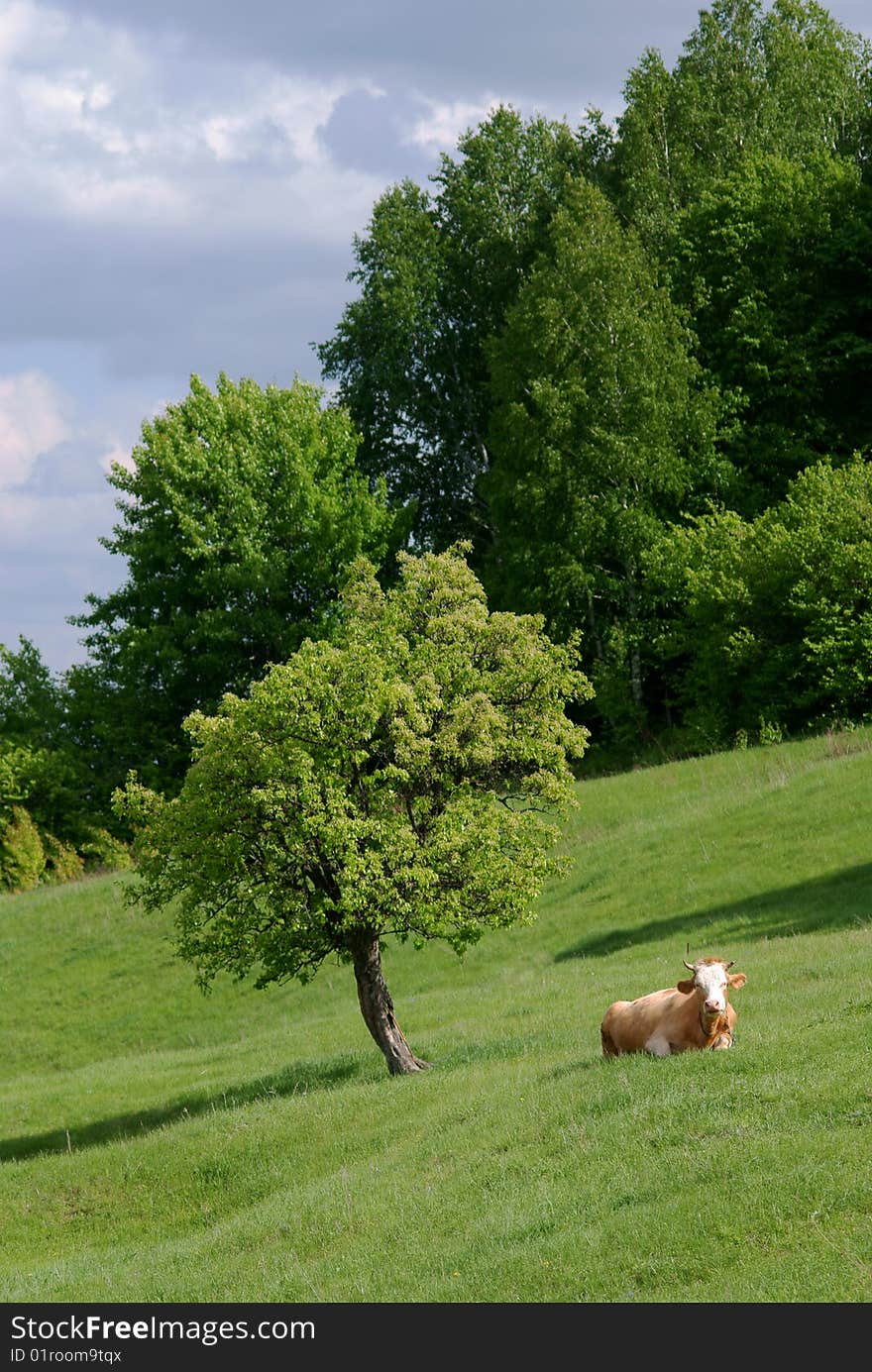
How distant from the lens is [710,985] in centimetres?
1628

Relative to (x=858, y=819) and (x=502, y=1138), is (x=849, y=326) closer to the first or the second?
(x=858, y=819)

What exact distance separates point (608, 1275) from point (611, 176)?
221 ft

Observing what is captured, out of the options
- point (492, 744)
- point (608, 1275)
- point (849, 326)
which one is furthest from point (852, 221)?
point (608, 1275)

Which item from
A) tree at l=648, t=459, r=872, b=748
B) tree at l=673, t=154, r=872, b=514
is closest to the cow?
tree at l=648, t=459, r=872, b=748

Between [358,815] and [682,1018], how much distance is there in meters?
7.75

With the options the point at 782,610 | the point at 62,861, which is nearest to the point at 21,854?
the point at 62,861

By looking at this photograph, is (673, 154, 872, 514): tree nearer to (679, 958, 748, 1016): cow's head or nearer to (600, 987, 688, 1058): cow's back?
(600, 987, 688, 1058): cow's back

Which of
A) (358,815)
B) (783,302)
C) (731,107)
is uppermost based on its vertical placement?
(731,107)

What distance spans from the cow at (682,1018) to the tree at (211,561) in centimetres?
4605

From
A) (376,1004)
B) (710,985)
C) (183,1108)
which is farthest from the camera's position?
(183,1108)

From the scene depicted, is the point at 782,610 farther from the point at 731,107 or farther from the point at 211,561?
the point at 731,107

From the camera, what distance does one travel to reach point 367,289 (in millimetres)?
73625

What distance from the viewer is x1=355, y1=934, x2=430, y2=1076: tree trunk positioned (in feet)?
77.8

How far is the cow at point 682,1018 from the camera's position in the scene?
1630 cm
